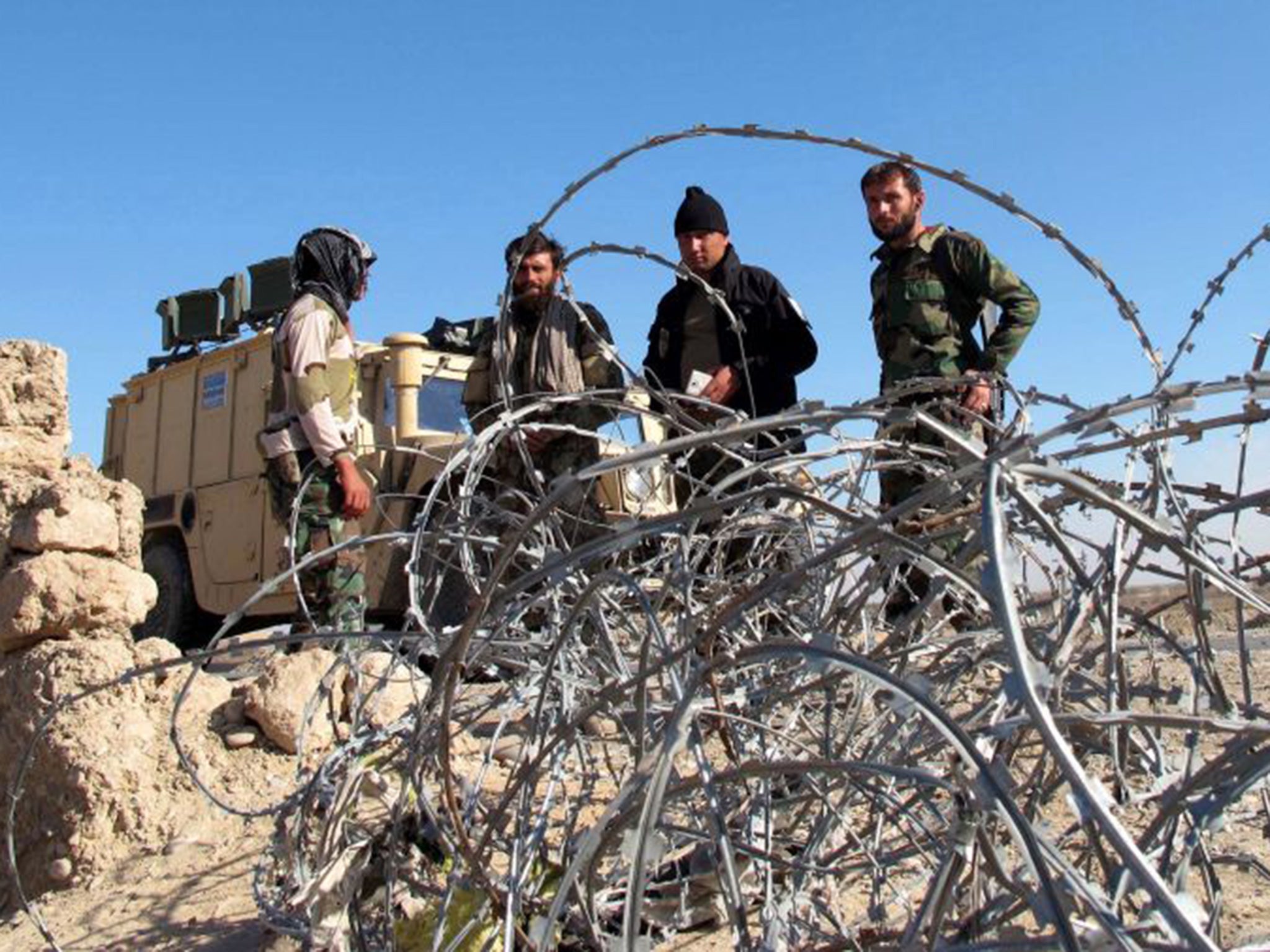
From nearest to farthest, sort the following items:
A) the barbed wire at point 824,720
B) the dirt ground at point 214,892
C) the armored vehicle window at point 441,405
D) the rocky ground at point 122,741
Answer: the barbed wire at point 824,720
the dirt ground at point 214,892
the rocky ground at point 122,741
the armored vehicle window at point 441,405

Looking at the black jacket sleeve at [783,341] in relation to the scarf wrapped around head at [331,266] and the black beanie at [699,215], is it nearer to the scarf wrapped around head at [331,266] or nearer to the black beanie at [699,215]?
the black beanie at [699,215]

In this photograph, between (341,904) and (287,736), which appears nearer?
(341,904)

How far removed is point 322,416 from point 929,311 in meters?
1.79

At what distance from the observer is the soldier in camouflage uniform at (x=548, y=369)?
3.61 m

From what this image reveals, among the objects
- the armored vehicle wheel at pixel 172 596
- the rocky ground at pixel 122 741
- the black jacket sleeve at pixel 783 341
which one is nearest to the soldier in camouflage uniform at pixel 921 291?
the black jacket sleeve at pixel 783 341

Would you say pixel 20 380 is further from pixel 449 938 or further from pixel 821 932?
pixel 821 932

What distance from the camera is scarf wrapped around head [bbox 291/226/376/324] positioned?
3980 mm

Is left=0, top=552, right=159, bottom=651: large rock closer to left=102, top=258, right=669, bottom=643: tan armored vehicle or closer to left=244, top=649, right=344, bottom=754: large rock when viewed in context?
left=244, top=649, right=344, bottom=754: large rock

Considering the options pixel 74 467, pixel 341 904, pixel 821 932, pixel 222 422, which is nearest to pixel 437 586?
pixel 341 904

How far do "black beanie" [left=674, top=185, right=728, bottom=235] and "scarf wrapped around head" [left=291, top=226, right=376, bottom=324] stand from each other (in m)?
1.05

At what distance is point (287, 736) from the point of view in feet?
10.8

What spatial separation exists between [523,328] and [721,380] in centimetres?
66

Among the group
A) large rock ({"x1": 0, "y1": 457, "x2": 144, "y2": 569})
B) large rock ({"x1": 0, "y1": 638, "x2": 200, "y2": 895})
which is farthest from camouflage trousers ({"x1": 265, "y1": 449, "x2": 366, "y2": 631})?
large rock ({"x1": 0, "y1": 638, "x2": 200, "y2": 895})

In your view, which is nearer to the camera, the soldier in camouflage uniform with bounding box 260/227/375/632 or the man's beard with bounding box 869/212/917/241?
the man's beard with bounding box 869/212/917/241
